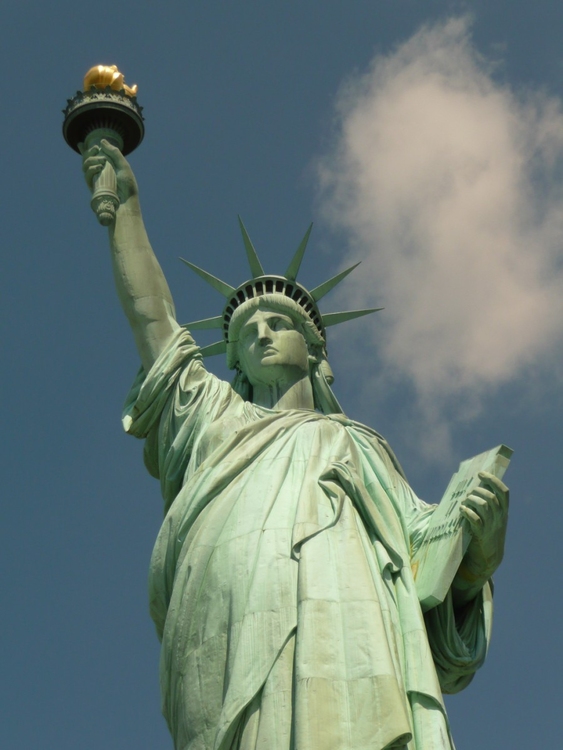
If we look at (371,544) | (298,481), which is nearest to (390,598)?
(371,544)

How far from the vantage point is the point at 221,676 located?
1106 centimetres

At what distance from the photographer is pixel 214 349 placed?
49.1 feet

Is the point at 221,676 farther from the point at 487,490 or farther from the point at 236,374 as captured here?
the point at 236,374

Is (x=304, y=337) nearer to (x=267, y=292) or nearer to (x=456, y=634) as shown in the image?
(x=267, y=292)

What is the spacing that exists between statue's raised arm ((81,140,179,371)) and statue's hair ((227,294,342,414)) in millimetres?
780

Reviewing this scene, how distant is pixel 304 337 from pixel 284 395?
2.70 feet

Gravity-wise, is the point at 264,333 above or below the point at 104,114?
below

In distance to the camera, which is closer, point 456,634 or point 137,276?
point 456,634

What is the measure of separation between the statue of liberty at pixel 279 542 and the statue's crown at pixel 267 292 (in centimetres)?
2

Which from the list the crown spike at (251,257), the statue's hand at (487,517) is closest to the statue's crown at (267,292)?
the crown spike at (251,257)

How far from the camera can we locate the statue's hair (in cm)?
1440

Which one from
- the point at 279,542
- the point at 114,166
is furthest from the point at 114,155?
the point at 279,542

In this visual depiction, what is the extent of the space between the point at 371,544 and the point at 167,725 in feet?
6.86

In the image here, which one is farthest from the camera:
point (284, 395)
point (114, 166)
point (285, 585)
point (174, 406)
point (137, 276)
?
point (114, 166)
